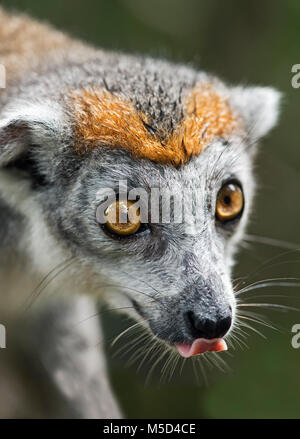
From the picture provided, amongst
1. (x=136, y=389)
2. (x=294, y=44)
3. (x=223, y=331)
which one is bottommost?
(x=136, y=389)

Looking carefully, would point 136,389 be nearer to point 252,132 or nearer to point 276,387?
point 276,387

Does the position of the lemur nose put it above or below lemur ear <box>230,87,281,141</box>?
below

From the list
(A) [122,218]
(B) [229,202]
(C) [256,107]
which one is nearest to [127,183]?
(A) [122,218]

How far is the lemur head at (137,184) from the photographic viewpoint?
360 cm

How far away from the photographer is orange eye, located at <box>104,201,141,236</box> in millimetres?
3604

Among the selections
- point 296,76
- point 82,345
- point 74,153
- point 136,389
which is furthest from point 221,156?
point 136,389

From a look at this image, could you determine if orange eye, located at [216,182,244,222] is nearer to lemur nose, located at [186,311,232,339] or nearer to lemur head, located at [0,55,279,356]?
lemur head, located at [0,55,279,356]

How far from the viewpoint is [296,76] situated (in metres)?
6.52

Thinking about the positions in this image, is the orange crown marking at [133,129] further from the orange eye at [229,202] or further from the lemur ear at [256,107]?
the lemur ear at [256,107]

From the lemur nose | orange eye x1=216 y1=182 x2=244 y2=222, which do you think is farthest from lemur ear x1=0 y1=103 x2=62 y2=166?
the lemur nose

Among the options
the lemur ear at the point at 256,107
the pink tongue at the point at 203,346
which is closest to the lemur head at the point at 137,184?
the pink tongue at the point at 203,346

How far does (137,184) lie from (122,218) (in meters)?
0.21
